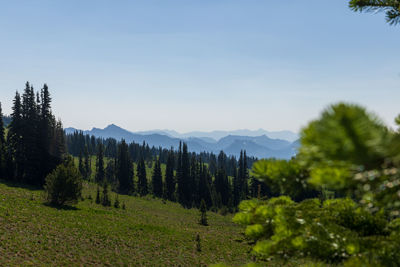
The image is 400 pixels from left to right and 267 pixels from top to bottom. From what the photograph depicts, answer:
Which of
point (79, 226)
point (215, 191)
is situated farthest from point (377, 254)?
point (215, 191)

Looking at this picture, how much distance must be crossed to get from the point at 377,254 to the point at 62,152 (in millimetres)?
60726

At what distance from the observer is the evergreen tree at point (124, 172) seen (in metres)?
80.7

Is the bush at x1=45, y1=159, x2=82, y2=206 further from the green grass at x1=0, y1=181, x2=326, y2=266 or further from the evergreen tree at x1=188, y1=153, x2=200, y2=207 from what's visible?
the evergreen tree at x1=188, y1=153, x2=200, y2=207

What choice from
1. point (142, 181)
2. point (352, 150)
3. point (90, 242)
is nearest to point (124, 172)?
point (142, 181)

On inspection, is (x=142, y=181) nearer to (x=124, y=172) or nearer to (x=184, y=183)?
(x=124, y=172)

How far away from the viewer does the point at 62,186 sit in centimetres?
3262

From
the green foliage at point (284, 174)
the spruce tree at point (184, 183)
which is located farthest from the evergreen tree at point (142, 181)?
Result: the green foliage at point (284, 174)

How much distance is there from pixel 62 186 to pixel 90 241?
11.8m

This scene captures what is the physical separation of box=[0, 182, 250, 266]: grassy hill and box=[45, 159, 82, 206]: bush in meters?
1.54

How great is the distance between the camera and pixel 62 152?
54.2 meters

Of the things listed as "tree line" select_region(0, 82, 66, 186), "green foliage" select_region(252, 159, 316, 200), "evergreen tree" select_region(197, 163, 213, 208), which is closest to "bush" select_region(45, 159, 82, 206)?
"tree line" select_region(0, 82, 66, 186)

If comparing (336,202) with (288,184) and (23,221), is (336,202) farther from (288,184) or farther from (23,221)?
(23,221)

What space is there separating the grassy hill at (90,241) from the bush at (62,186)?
1.54 meters

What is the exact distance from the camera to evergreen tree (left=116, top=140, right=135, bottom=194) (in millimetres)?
80688
